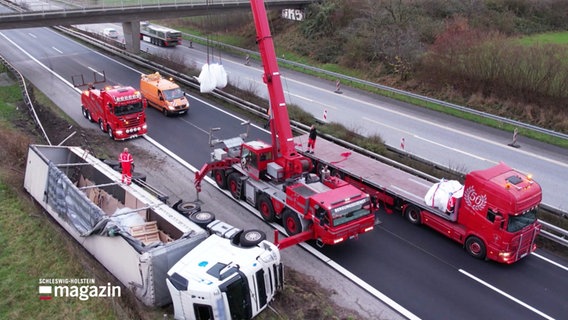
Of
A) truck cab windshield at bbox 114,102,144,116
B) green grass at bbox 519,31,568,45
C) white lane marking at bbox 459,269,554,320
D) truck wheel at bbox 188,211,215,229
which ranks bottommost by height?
white lane marking at bbox 459,269,554,320

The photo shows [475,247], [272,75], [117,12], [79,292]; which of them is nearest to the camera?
[79,292]

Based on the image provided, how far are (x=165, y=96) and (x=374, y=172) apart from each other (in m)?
14.9

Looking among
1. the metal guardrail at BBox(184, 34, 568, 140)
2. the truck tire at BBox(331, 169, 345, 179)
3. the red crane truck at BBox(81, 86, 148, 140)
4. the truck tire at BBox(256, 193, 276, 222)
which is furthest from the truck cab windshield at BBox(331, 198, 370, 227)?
the metal guardrail at BBox(184, 34, 568, 140)

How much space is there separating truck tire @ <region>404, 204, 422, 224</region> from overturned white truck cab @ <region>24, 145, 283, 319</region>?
252 inches

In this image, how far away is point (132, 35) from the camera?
142ft

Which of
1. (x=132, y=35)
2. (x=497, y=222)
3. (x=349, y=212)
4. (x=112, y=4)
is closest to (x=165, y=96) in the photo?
(x=112, y=4)

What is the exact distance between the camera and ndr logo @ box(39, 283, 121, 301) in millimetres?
12477

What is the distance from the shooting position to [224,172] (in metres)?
19.4

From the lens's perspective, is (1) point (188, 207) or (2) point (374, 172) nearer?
(1) point (188, 207)

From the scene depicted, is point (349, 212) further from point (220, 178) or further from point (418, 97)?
point (418, 97)

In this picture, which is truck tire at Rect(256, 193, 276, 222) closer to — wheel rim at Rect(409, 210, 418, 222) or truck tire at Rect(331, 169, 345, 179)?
truck tire at Rect(331, 169, 345, 179)

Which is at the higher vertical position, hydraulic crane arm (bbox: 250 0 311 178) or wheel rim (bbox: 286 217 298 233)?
hydraulic crane arm (bbox: 250 0 311 178)

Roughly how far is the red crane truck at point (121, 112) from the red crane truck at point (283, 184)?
6.96 metres

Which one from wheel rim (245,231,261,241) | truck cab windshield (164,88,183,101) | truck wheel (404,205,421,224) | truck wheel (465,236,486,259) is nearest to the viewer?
wheel rim (245,231,261,241)
